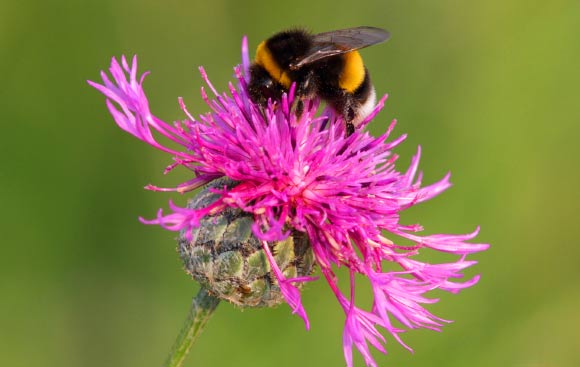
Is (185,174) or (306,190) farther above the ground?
(306,190)

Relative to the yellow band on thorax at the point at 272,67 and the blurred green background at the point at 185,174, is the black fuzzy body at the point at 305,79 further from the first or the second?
the blurred green background at the point at 185,174

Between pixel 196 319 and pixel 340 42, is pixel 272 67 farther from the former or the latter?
pixel 196 319

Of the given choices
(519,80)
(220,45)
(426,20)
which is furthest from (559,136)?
(220,45)

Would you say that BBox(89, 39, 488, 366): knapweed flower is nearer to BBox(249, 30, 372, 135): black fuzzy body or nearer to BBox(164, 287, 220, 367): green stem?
BBox(249, 30, 372, 135): black fuzzy body

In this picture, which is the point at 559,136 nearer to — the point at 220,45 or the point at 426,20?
the point at 426,20

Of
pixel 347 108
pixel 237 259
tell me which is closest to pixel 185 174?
pixel 347 108

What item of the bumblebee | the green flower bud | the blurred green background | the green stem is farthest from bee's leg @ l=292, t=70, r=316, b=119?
the blurred green background

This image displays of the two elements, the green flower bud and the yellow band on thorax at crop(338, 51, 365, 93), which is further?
the yellow band on thorax at crop(338, 51, 365, 93)

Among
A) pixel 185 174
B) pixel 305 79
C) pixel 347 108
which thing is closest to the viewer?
pixel 305 79
